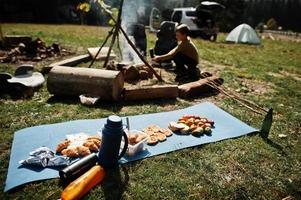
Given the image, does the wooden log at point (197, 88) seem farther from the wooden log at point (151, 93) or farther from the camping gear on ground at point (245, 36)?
the camping gear on ground at point (245, 36)

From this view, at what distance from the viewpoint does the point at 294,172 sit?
155 inches

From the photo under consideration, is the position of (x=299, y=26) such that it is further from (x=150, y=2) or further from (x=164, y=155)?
(x=164, y=155)

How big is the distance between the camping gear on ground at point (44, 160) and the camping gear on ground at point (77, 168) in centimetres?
34

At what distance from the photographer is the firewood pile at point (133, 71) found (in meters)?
7.33

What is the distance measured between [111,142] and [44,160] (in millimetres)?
926

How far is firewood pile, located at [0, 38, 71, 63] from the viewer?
29.6ft

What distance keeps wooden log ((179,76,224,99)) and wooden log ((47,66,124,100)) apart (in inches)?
61.1

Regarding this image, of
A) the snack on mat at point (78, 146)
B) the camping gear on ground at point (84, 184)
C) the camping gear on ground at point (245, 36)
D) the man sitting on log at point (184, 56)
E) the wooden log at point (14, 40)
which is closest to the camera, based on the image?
the camping gear on ground at point (84, 184)

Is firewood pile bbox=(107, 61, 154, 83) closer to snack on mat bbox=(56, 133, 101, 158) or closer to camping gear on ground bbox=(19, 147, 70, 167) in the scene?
snack on mat bbox=(56, 133, 101, 158)

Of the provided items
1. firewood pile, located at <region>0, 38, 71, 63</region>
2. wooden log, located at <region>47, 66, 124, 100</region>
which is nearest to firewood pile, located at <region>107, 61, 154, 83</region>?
wooden log, located at <region>47, 66, 124, 100</region>

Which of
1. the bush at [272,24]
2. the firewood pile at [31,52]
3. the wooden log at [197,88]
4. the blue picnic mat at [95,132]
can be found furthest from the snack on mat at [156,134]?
the bush at [272,24]

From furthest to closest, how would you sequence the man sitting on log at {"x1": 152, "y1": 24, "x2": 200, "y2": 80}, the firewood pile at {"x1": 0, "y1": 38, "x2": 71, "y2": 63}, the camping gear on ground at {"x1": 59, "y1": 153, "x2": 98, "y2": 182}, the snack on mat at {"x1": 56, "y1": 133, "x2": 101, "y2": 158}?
the firewood pile at {"x1": 0, "y1": 38, "x2": 71, "y2": 63}
the man sitting on log at {"x1": 152, "y1": 24, "x2": 200, "y2": 80}
the snack on mat at {"x1": 56, "y1": 133, "x2": 101, "y2": 158}
the camping gear on ground at {"x1": 59, "y1": 153, "x2": 98, "y2": 182}

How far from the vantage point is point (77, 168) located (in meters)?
3.32

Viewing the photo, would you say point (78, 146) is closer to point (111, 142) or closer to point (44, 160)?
point (44, 160)
